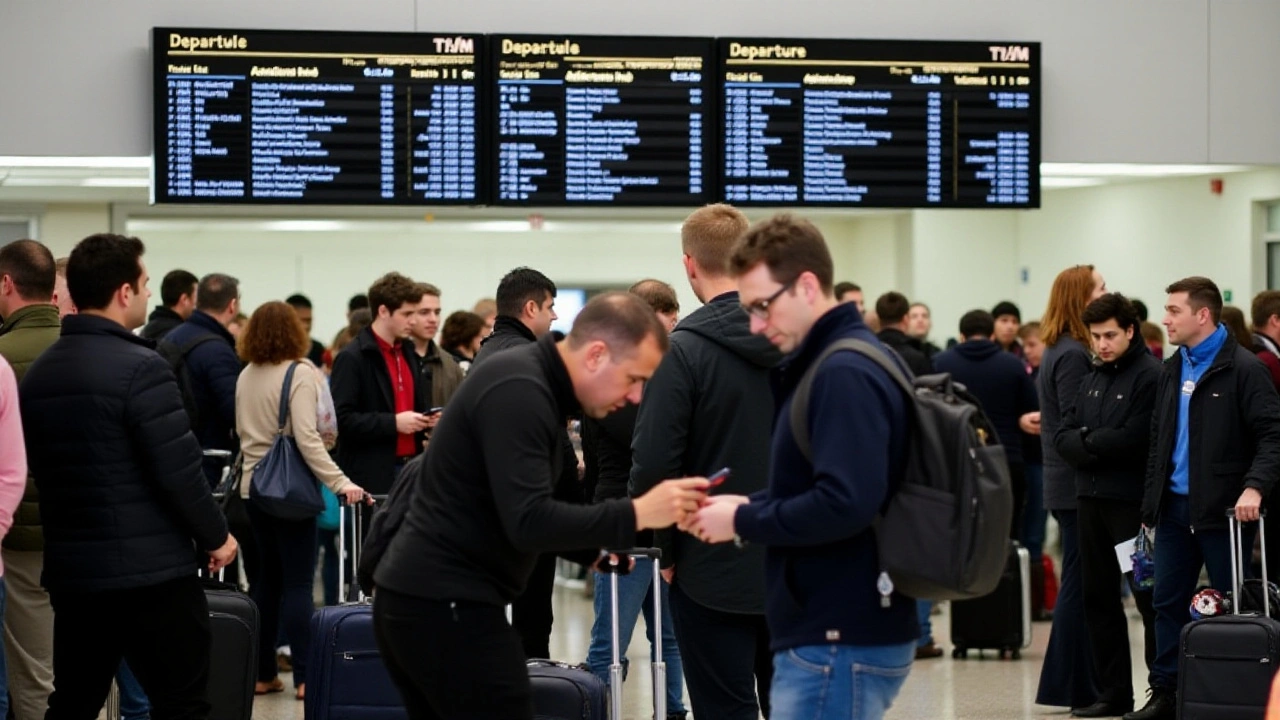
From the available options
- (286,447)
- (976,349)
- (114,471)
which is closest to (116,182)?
(286,447)

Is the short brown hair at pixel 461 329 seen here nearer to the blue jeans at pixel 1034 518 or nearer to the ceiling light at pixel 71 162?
the ceiling light at pixel 71 162

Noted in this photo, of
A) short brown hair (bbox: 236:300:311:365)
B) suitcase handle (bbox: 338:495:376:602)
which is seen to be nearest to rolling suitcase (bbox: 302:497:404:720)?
suitcase handle (bbox: 338:495:376:602)

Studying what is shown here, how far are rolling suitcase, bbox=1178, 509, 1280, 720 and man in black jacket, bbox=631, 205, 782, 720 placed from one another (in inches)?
89.6

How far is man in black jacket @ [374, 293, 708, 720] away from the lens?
346 cm

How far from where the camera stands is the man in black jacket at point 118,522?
177 inches

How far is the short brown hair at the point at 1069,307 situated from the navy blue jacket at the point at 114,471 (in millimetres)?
3946

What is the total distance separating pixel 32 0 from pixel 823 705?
21.3ft

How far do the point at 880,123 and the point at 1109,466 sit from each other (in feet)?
8.10

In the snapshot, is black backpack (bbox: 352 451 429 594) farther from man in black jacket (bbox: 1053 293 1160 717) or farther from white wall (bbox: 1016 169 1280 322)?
white wall (bbox: 1016 169 1280 322)

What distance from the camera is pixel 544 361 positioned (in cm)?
362

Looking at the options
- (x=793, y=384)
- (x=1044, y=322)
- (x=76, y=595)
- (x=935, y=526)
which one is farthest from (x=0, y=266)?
(x=1044, y=322)

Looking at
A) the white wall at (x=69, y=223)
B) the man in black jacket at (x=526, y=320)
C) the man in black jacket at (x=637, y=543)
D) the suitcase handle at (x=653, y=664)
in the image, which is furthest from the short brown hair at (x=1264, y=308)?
the white wall at (x=69, y=223)

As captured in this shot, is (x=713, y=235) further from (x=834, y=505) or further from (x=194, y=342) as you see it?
(x=194, y=342)

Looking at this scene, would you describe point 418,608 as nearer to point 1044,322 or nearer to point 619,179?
point 1044,322
